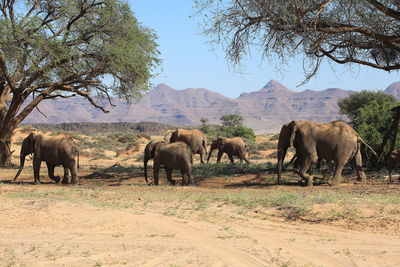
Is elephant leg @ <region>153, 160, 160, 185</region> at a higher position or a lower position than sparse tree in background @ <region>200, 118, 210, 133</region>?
lower

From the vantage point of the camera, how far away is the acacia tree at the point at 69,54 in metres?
22.0

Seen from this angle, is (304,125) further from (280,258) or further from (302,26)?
(280,258)

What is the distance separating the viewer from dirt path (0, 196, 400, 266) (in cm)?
736

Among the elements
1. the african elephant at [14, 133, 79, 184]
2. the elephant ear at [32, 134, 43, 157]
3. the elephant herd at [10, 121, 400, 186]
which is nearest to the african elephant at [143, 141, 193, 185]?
the elephant herd at [10, 121, 400, 186]

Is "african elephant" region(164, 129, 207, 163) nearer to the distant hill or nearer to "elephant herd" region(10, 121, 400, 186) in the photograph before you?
"elephant herd" region(10, 121, 400, 186)

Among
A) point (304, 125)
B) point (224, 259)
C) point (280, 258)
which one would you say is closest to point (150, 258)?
point (224, 259)

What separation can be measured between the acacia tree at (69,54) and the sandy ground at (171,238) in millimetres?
11493

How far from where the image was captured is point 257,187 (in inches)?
615

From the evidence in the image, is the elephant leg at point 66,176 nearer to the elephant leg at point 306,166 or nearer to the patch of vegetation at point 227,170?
the patch of vegetation at point 227,170

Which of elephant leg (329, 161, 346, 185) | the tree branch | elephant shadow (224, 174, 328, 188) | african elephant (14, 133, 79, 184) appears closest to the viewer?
the tree branch

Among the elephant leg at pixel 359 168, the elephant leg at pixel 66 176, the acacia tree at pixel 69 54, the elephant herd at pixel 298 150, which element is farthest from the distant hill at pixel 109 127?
the elephant leg at pixel 359 168

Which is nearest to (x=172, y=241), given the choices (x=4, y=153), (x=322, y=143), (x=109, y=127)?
(x=322, y=143)

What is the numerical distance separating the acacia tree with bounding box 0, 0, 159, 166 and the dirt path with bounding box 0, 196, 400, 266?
41.0 feet

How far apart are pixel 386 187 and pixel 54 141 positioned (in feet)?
34.7
